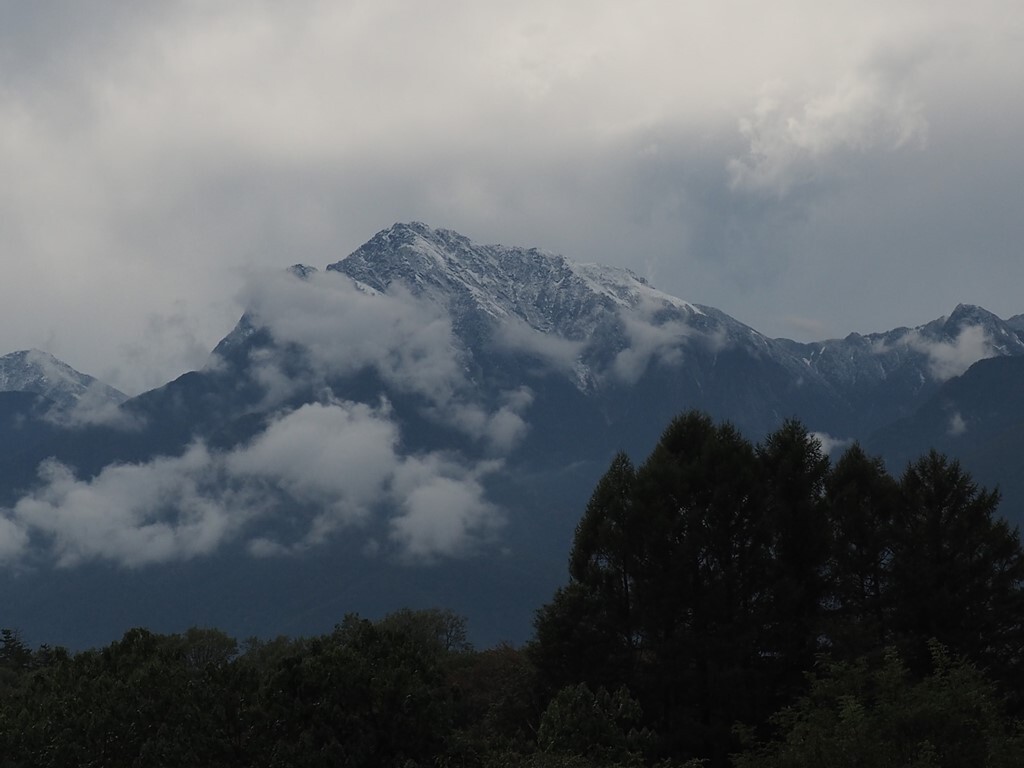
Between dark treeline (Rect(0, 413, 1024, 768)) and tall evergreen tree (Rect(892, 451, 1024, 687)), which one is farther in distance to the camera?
tall evergreen tree (Rect(892, 451, 1024, 687))

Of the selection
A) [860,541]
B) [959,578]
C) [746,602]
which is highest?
[860,541]

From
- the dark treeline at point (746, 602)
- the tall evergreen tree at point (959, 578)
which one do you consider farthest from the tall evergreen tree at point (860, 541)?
the tall evergreen tree at point (959, 578)

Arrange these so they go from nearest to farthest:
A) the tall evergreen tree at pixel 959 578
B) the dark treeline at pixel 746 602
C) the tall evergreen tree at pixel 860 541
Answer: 1. the dark treeline at pixel 746 602
2. the tall evergreen tree at pixel 959 578
3. the tall evergreen tree at pixel 860 541

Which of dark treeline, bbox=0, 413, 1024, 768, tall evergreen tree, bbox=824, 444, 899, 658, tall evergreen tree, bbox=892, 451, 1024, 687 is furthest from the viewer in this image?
tall evergreen tree, bbox=824, 444, 899, 658

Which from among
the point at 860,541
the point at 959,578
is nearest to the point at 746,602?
the point at 860,541

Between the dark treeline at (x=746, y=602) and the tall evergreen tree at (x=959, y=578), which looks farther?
the tall evergreen tree at (x=959, y=578)

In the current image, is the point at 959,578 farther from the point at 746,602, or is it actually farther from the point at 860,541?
the point at 746,602

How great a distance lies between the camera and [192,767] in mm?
36625

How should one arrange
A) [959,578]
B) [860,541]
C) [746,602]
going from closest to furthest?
[959,578], [746,602], [860,541]

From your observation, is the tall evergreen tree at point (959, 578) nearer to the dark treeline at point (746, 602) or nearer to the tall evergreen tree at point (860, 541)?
the dark treeline at point (746, 602)

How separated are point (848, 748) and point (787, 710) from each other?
1037cm

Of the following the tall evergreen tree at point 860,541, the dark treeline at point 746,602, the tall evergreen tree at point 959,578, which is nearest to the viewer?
the dark treeline at point 746,602

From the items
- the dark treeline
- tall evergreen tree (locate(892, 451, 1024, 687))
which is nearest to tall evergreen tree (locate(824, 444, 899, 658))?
the dark treeline

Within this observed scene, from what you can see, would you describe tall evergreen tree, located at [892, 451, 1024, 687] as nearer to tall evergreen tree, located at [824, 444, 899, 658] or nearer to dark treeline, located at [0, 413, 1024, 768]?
dark treeline, located at [0, 413, 1024, 768]
